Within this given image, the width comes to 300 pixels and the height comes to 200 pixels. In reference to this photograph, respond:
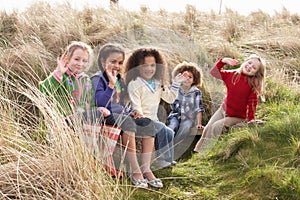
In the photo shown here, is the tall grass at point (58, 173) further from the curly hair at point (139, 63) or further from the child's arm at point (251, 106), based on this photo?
the child's arm at point (251, 106)

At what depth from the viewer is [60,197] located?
2650mm

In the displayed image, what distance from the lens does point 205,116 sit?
5094 mm

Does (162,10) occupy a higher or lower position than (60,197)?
higher

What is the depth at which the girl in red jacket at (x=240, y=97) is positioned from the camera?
177 inches

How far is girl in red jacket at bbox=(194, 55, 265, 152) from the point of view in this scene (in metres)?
4.51

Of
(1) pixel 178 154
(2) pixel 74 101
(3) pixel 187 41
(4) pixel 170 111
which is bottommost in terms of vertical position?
(1) pixel 178 154

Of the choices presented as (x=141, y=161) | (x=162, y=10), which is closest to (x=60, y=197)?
(x=141, y=161)

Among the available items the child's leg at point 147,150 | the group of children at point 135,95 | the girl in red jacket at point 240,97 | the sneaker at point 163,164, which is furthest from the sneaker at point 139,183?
the girl in red jacket at point 240,97

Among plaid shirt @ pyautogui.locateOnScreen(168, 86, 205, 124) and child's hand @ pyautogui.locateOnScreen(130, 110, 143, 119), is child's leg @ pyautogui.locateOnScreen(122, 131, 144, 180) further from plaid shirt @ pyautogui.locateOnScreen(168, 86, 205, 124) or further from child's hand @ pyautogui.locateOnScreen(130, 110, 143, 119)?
plaid shirt @ pyautogui.locateOnScreen(168, 86, 205, 124)

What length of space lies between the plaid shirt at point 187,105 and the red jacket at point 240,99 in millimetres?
300

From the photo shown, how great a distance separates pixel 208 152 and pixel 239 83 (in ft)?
2.84

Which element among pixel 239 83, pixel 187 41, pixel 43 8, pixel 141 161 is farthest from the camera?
pixel 43 8

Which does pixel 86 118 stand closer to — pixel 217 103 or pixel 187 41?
pixel 217 103

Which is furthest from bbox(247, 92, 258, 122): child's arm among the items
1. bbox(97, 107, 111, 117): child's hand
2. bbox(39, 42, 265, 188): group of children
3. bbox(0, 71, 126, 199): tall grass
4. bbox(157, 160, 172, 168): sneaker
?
bbox(0, 71, 126, 199): tall grass
